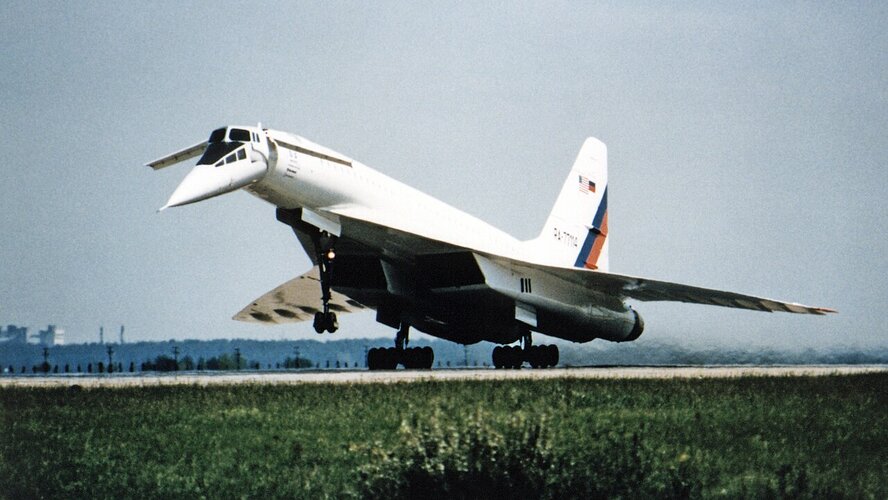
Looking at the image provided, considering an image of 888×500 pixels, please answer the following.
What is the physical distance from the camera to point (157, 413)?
38.9 ft

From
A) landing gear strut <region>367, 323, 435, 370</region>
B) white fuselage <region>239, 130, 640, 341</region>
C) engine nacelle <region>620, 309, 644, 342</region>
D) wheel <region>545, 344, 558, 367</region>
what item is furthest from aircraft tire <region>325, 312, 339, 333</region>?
engine nacelle <region>620, 309, 644, 342</region>

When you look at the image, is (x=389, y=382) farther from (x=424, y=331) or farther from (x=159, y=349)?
(x=159, y=349)

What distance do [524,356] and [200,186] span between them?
965 cm

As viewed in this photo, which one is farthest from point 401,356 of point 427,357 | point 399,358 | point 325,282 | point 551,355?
point 325,282

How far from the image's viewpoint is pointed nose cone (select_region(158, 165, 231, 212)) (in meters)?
16.3

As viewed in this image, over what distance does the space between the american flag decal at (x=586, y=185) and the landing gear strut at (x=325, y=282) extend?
9.63 metres

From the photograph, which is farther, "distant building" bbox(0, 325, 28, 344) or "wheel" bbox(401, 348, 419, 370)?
"wheel" bbox(401, 348, 419, 370)

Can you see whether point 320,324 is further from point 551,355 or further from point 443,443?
point 443,443

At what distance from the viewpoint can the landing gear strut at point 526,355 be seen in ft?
78.4

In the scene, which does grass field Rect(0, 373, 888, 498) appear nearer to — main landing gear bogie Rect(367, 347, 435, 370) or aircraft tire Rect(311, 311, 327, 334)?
aircraft tire Rect(311, 311, 327, 334)

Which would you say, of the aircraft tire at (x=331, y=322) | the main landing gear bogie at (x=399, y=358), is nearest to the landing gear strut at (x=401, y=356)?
the main landing gear bogie at (x=399, y=358)

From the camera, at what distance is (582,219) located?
91.4 feet

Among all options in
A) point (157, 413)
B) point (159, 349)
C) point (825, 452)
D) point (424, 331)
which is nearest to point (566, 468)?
point (825, 452)

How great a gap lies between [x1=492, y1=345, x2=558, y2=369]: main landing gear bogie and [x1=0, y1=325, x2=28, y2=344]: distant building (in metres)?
14.1
